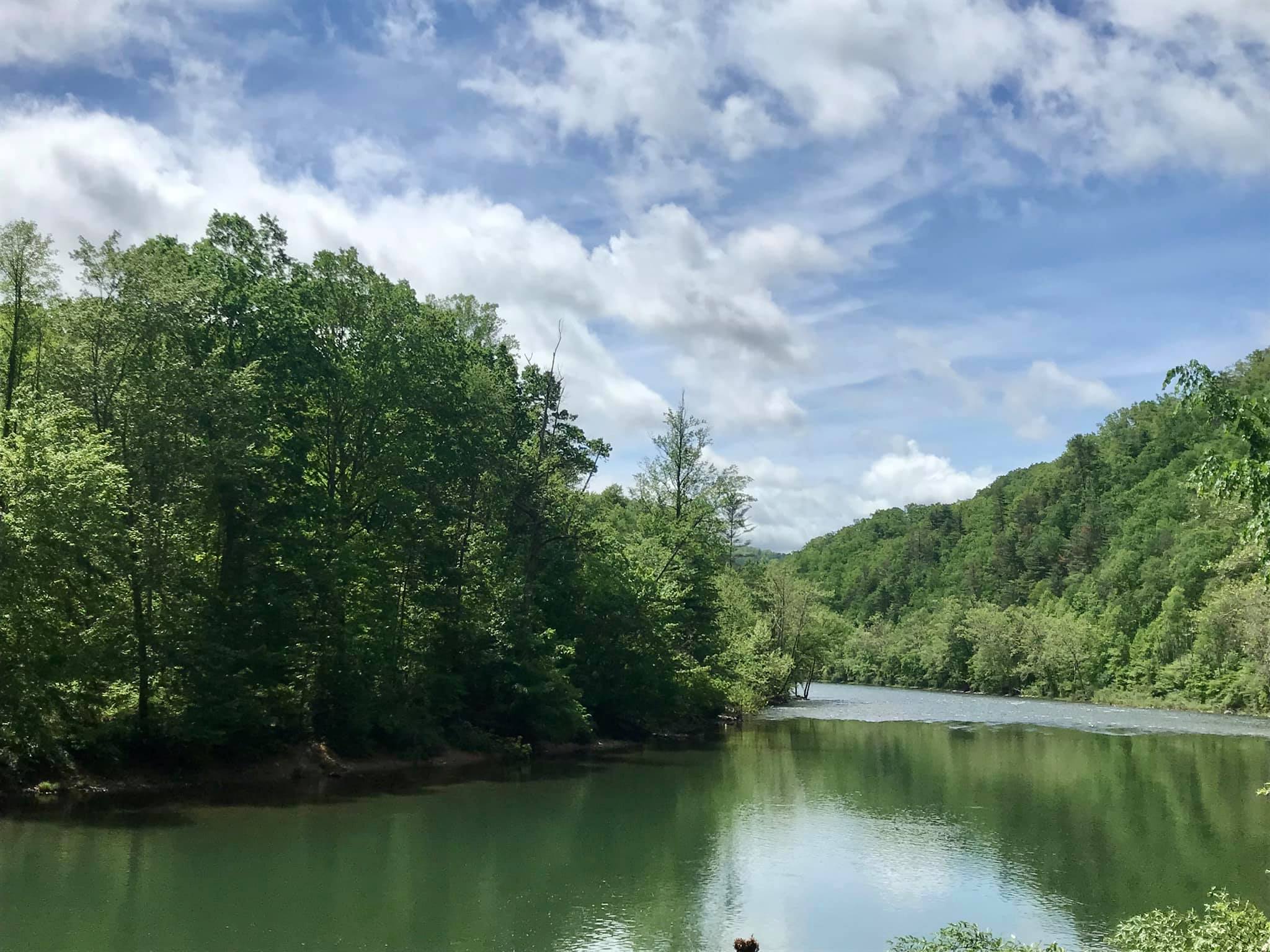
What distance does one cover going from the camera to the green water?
609 inches

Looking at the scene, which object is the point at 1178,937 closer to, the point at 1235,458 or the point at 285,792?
the point at 1235,458

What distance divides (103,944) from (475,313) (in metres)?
38.1

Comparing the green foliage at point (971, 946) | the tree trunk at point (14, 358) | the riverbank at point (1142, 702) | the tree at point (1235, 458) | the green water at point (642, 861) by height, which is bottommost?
the riverbank at point (1142, 702)

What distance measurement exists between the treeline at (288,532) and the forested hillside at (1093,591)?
3094 centimetres

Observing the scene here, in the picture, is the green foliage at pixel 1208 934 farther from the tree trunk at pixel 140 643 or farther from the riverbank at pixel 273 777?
the tree trunk at pixel 140 643

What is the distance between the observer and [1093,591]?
11262 cm

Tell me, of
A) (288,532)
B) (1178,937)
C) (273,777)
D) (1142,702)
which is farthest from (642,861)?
(1142,702)

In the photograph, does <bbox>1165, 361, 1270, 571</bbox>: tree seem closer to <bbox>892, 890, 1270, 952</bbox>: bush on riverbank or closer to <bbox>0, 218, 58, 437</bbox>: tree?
<bbox>892, 890, 1270, 952</bbox>: bush on riverbank

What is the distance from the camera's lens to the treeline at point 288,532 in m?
24.0

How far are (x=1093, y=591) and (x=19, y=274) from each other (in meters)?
112

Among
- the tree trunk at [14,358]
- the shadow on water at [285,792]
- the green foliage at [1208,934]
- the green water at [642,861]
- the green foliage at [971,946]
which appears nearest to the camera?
the green foliage at [1208,934]

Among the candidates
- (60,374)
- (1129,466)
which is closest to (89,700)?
(60,374)

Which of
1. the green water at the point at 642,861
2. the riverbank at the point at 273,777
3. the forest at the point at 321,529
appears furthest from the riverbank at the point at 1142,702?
the riverbank at the point at 273,777

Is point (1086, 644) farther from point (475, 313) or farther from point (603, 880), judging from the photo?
point (603, 880)
